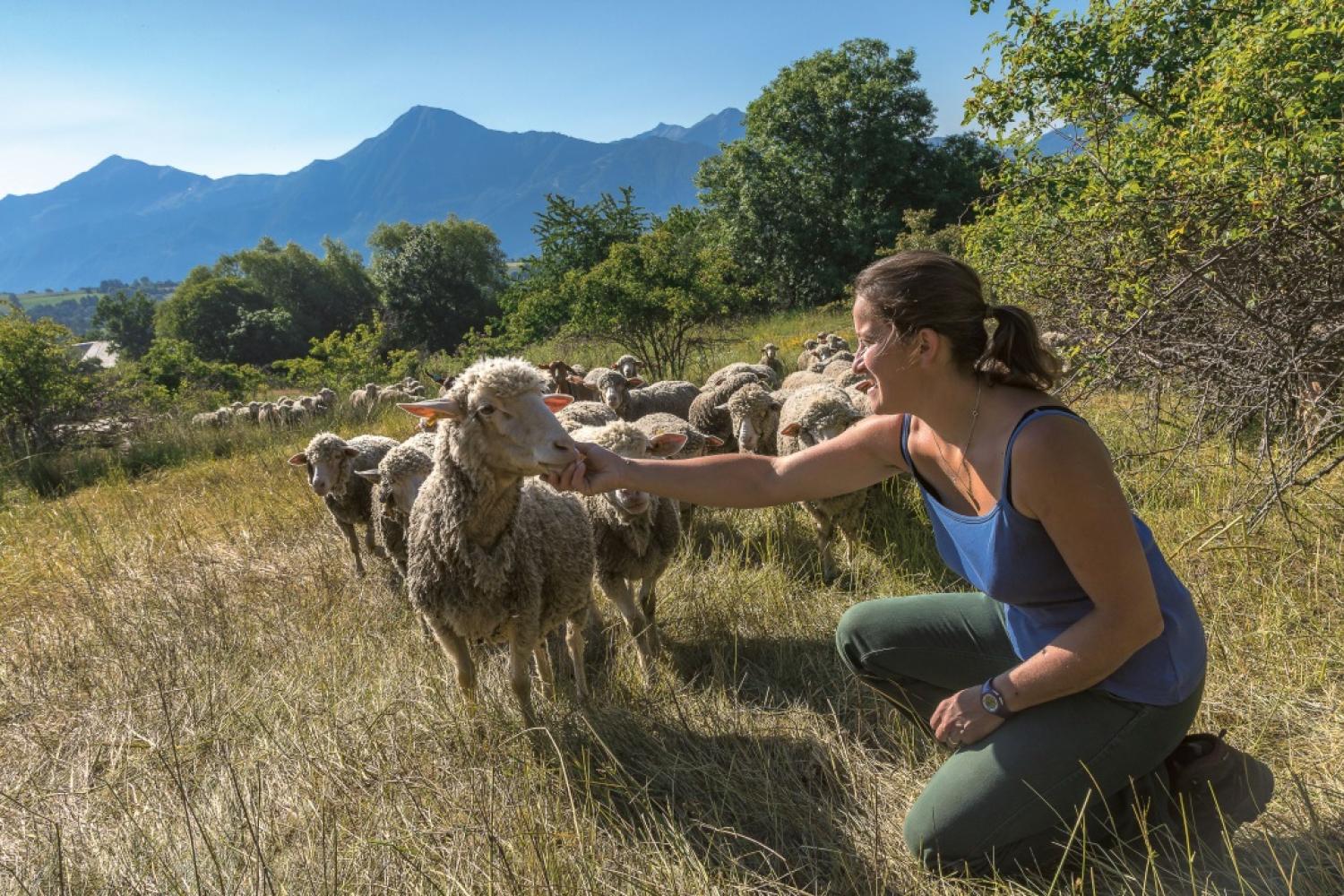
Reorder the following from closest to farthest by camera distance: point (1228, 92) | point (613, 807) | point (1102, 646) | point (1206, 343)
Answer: point (1102, 646) < point (613, 807) < point (1228, 92) < point (1206, 343)

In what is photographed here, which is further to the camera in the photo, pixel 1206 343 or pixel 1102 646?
pixel 1206 343

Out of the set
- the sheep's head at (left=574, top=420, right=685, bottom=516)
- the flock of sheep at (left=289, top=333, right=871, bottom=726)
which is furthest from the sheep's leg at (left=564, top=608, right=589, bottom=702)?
the sheep's head at (left=574, top=420, right=685, bottom=516)

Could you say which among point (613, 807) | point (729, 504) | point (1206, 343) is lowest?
point (613, 807)

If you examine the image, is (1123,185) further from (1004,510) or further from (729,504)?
(729,504)

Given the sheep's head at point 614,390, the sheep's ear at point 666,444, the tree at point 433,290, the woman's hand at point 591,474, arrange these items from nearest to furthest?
the woman's hand at point 591,474, the sheep's ear at point 666,444, the sheep's head at point 614,390, the tree at point 433,290

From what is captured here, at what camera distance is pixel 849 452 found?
2619 mm

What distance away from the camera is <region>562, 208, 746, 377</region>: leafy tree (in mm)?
12047

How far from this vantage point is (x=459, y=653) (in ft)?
10.7

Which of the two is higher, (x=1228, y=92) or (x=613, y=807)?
(x=1228, y=92)

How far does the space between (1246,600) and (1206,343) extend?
4.41ft

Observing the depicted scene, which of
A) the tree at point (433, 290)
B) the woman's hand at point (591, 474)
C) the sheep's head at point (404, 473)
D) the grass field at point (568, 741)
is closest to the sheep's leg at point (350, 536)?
the grass field at point (568, 741)

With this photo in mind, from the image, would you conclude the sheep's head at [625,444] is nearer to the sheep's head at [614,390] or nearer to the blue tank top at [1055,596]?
the blue tank top at [1055,596]

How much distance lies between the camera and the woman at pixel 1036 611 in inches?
75.2

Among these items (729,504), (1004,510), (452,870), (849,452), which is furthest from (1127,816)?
(452,870)
